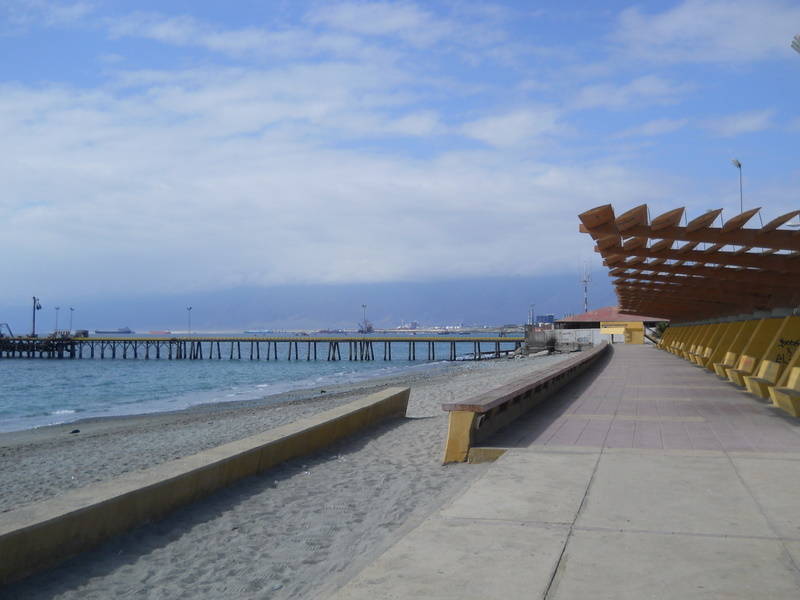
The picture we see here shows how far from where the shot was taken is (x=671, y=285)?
1870 cm

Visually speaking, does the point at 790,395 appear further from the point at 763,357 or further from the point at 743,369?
the point at 743,369

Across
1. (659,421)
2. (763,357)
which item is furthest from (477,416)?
(763,357)

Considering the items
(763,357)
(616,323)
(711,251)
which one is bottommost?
(763,357)

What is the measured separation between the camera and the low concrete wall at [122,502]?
4157mm

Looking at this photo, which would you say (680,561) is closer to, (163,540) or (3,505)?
(163,540)

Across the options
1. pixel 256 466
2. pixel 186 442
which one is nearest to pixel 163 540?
pixel 256 466

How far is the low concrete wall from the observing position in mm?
4157

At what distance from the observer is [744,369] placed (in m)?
13.8

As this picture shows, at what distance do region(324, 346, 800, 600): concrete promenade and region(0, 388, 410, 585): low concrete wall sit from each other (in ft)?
6.32

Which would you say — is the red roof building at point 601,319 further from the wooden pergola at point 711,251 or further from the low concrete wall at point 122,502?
the low concrete wall at point 122,502

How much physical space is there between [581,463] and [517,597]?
3.17 m

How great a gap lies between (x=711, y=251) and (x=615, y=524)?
857 centimetres

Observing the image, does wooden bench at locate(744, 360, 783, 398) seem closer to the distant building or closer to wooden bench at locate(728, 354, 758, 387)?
wooden bench at locate(728, 354, 758, 387)

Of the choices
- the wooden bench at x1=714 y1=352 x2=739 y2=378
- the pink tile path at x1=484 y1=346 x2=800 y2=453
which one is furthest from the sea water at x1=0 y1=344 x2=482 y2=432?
the wooden bench at x1=714 y1=352 x2=739 y2=378
